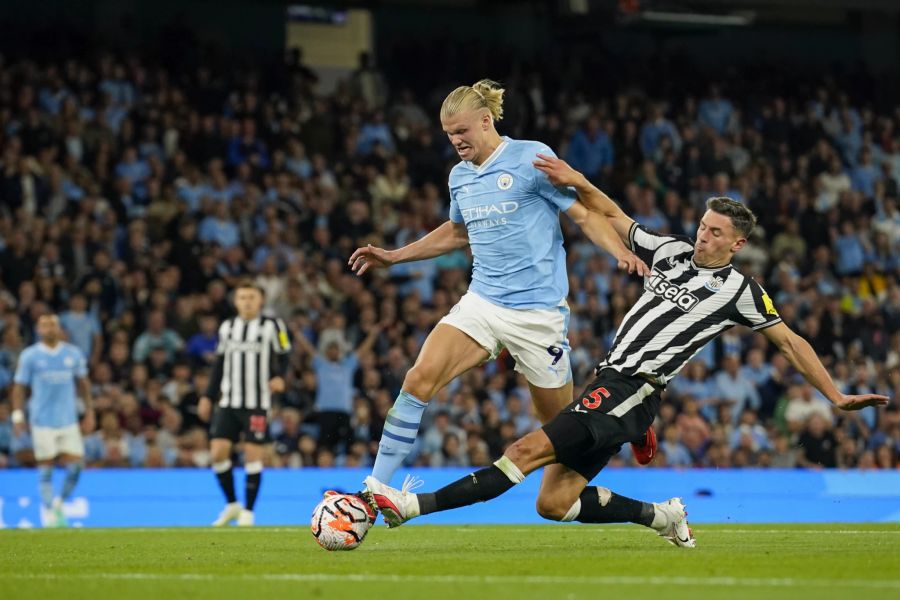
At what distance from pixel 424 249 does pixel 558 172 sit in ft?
3.81

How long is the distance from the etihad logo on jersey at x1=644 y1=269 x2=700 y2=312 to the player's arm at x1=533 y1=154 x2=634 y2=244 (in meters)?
0.27

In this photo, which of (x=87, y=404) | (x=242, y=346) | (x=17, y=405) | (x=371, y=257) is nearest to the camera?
(x=371, y=257)

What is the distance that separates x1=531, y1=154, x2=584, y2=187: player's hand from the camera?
27.5 feet

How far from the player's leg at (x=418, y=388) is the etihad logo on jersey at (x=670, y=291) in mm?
1093

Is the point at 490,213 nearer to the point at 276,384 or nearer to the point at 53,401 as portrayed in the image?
the point at 276,384

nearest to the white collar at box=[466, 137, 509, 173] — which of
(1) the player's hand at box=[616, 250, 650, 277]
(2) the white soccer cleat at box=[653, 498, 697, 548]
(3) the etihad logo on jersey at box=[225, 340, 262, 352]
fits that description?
(1) the player's hand at box=[616, 250, 650, 277]

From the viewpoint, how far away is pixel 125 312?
17641 millimetres

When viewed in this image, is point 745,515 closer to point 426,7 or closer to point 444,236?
point 444,236

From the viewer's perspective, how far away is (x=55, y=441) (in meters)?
15.5

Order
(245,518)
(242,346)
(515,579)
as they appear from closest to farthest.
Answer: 1. (515,579)
2. (245,518)
3. (242,346)

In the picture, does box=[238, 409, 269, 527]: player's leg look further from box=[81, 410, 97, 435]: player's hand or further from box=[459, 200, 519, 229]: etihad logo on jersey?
box=[459, 200, 519, 229]: etihad logo on jersey

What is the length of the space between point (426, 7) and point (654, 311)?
63.5 feet

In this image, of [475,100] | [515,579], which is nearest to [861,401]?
[515,579]

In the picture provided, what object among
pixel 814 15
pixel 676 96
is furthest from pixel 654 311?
pixel 814 15
